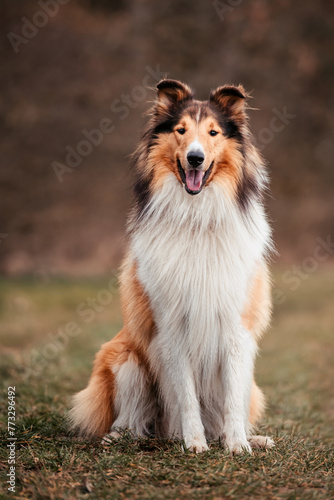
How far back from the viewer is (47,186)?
56.0ft

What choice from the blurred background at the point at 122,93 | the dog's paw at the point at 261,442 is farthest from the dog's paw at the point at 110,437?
the blurred background at the point at 122,93

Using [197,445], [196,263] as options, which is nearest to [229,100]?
[196,263]

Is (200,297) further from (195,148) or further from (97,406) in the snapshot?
(97,406)

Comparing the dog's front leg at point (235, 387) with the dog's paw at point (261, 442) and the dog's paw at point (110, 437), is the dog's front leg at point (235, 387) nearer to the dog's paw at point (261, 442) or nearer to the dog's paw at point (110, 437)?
the dog's paw at point (261, 442)

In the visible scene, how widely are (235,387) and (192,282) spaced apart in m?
0.71

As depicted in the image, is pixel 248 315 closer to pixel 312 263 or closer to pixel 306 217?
pixel 312 263

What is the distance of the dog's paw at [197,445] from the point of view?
11.1 ft

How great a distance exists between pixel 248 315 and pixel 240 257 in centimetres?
38

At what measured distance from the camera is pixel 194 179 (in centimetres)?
349

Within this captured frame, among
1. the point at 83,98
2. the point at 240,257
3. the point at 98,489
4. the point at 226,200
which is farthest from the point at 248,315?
the point at 83,98

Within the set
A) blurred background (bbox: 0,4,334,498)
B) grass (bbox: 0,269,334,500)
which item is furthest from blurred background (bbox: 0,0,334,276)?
grass (bbox: 0,269,334,500)

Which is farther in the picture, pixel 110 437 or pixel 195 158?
pixel 110 437

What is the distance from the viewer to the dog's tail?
3883mm

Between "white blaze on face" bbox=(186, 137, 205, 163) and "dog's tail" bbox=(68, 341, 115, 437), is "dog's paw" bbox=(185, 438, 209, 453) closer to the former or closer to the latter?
"dog's tail" bbox=(68, 341, 115, 437)
